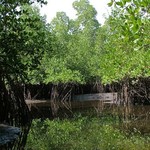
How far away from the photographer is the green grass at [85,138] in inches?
375

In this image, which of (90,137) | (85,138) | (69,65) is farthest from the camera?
(69,65)

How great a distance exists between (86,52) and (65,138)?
113 ft

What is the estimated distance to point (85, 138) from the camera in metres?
10.9

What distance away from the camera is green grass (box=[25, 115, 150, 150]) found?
375 inches

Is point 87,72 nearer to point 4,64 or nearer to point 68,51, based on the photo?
point 68,51

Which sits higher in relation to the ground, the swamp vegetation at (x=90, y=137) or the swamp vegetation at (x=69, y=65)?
the swamp vegetation at (x=69, y=65)

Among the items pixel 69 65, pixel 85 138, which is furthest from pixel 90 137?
pixel 69 65

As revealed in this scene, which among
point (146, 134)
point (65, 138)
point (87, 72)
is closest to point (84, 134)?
point (65, 138)

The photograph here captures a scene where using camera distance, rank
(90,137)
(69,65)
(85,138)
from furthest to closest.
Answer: (69,65), (90,137), (85,138)

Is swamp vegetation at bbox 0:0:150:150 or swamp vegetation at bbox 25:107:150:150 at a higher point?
swamp vegetation at bbox 0:0:150:150

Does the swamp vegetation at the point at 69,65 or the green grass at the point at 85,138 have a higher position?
Answer: the swamp vegetation at the point at 69,65

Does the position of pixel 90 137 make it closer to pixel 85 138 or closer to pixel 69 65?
pixel 85 138

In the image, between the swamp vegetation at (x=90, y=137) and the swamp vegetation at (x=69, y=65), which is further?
the swamp vegetation at (x=90, y=137)

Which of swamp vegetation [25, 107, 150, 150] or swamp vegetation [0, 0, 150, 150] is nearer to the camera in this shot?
swamp vegetation [0, 0, 150, 150]
